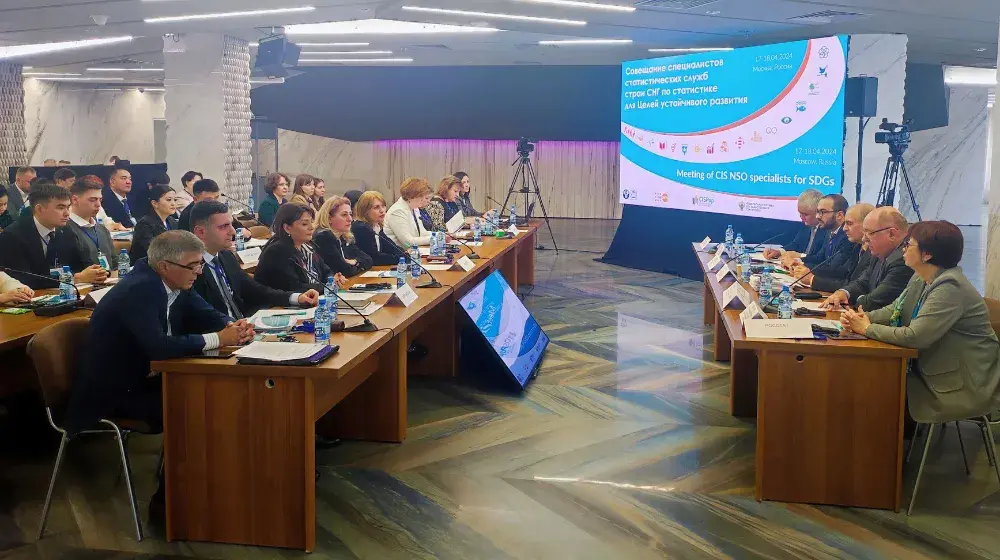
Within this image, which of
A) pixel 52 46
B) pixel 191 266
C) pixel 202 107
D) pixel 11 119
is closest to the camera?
pixel 191 266

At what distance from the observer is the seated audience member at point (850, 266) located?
202 inches

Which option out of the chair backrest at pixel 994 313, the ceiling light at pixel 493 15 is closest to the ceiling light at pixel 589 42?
the ceiling light at pixel 493 15


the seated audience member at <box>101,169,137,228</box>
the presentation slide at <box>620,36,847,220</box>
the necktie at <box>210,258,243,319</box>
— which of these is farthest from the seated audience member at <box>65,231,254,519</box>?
the presentation slide at <box>620,36,847,220</box>

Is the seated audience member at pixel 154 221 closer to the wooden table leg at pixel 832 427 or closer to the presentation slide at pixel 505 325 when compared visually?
the presentation slide at pixel 505 325

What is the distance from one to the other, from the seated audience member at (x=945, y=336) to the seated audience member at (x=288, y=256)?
275 centimetres

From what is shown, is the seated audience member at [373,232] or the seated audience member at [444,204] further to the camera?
the seated audience member at [444,204]

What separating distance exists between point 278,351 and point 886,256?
3.04m

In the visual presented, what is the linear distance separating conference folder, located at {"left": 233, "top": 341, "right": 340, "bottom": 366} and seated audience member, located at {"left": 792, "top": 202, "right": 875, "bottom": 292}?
2.84 m

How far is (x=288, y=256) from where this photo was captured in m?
4.89

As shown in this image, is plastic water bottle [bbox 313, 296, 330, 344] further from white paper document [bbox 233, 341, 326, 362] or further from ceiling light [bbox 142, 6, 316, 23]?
ceiling light [bbox 142, 6, 316, 23]

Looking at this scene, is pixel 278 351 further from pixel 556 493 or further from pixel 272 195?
pixel 272 195

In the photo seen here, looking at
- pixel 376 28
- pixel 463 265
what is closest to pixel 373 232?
pixel 463 265

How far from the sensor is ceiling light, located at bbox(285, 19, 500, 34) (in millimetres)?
11023

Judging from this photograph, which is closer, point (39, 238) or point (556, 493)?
point (556, 493)
